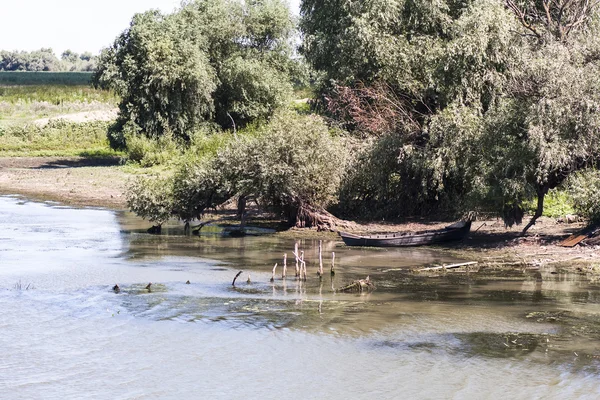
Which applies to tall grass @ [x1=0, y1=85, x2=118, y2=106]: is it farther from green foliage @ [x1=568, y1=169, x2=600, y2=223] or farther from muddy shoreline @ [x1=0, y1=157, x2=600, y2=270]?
green foliage @ [x1=568, y1=169, x2=600, y2=223]

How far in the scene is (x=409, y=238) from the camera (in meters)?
31.3

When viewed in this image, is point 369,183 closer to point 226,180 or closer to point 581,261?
point 226,180

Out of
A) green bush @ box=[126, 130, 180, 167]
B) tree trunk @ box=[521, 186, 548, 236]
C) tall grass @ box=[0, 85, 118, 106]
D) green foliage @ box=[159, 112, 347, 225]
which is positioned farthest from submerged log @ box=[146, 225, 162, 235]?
tall grass @ box=[0, 85, 118, 106]

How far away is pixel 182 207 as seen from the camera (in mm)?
35844

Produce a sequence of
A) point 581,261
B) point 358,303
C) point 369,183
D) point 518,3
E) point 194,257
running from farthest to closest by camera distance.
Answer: point 518,3, point 369,183, point 194,257, point 581,261, point 358,303

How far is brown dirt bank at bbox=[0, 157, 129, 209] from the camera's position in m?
49.2

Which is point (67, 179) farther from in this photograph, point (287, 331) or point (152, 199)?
point (287, 331)

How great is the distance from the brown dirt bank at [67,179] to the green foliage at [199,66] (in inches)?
162

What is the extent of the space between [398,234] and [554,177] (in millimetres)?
6230

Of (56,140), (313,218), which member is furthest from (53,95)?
(313,218)

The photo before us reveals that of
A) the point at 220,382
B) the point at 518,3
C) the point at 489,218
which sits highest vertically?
the point at 518,3

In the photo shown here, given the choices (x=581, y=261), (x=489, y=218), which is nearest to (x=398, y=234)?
(x=489, y=218)

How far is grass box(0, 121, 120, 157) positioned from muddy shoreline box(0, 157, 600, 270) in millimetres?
2815

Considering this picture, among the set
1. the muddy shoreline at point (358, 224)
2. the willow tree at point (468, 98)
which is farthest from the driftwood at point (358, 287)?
the willow tree at point (468, 98)
